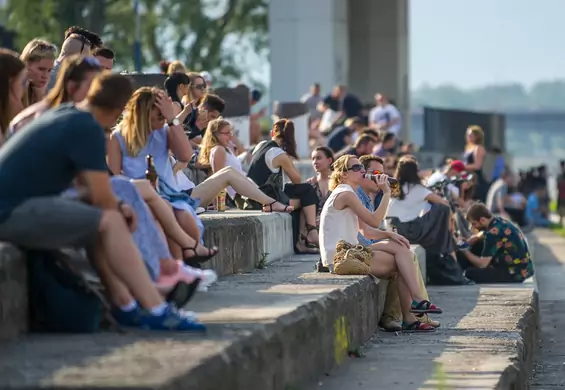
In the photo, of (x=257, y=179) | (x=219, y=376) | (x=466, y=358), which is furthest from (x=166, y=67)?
(x=219, y=376)

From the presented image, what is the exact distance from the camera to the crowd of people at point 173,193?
7703 mm

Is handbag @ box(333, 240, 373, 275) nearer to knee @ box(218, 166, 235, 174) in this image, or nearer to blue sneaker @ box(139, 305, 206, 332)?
knee @ box(218, 166, 235, 174)

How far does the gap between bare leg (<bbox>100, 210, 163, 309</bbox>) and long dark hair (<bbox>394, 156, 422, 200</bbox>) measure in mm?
9249

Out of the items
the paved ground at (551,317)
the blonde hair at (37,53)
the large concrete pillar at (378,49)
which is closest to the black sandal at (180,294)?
the blonde hair at (37,53)

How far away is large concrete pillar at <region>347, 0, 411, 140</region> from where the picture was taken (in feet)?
131

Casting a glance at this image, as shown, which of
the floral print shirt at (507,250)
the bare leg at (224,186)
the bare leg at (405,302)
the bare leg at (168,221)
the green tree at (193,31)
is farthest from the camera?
the green tree at (193,31)

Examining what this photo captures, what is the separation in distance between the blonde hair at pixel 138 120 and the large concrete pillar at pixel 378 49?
2962 centimetres

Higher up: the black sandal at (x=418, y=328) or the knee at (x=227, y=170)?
the knee at (x=227, y=170)

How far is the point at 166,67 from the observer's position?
665 inches

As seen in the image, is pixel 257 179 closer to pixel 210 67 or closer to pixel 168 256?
pixel 168 256

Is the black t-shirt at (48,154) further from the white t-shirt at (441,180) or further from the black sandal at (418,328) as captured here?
the white t-shirt at (441,180)

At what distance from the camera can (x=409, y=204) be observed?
674 inches

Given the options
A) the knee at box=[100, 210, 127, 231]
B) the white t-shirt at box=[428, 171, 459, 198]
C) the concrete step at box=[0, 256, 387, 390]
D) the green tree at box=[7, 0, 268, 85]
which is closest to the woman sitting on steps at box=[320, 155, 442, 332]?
the concrete step at box=[0, 256, 387, 390]

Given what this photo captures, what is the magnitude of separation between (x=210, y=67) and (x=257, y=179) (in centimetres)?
4301
